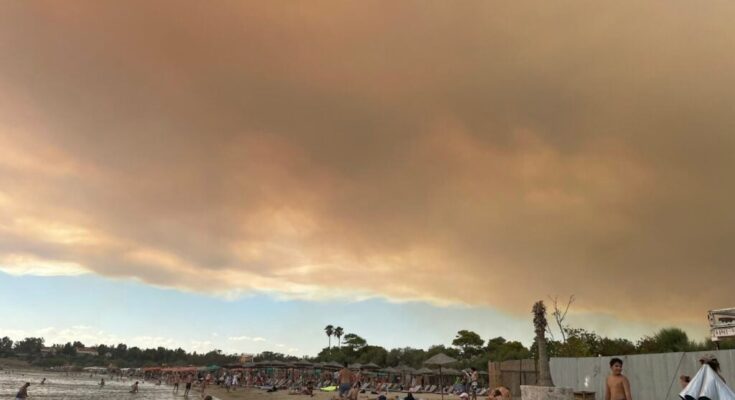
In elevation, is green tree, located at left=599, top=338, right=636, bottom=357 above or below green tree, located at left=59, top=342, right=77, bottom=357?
above

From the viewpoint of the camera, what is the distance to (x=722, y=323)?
14797 millimetres

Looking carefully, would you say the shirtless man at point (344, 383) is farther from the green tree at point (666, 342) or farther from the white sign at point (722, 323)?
the green tree at point (666, 342)

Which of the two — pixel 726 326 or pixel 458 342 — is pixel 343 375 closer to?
pixel 726 326

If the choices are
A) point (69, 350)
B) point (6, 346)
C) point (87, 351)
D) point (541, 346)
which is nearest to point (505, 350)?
point (541, 346)

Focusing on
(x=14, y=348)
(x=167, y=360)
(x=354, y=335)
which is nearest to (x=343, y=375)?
(x=354, y=335)

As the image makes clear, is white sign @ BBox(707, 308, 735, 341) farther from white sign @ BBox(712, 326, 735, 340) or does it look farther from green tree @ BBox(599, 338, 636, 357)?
green tree @ BBox(599, 338, 636, 357)

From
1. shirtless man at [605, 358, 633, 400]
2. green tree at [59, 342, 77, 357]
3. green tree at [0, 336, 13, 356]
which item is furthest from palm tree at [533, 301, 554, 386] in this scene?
green tree at [0, 336, 13, 356]

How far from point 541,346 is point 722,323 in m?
5.75

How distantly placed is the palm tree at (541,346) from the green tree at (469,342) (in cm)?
5826

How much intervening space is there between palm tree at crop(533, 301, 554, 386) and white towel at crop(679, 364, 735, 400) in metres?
12.3

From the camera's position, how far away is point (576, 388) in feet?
63.4

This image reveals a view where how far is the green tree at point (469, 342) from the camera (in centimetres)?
7625

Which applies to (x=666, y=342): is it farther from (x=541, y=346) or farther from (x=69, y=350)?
(x=69, y=350)

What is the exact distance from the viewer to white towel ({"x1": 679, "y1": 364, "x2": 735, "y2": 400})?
19.5ft
